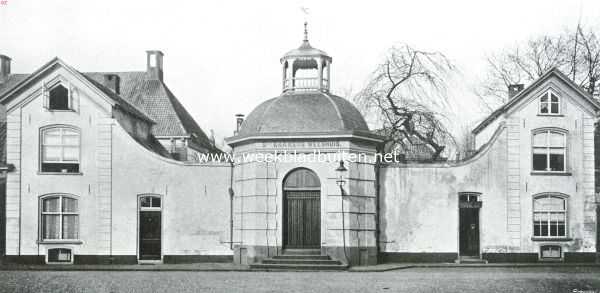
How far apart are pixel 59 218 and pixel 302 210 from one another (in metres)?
8.03

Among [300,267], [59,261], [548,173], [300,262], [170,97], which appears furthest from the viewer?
[170,97]

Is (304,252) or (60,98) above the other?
(60,98)

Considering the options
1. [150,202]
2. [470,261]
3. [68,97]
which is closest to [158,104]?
[68,97]

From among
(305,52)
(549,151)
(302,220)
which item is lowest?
(302,220)

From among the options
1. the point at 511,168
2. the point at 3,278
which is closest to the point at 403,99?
the point at 511,168

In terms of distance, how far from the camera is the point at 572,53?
116 feet

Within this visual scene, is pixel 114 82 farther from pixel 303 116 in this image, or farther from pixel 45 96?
pixel 303 116

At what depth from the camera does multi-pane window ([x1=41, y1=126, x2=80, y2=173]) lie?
24891 millimetres

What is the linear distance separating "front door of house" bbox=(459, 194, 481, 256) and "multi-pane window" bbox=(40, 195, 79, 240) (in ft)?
42.0

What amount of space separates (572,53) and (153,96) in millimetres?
21703

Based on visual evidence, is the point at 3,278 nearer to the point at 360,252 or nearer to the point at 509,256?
the point at 360,252

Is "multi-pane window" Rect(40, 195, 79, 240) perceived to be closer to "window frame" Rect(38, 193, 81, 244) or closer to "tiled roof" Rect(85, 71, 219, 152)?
"window frame" Rect(38, 193, 81, 244)

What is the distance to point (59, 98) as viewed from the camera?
25016 mm

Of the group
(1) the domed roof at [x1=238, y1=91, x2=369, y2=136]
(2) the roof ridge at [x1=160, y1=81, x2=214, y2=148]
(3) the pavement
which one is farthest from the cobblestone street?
(2) the roof ridge at [x1=160, y1=81, x2=214, y2=148]
